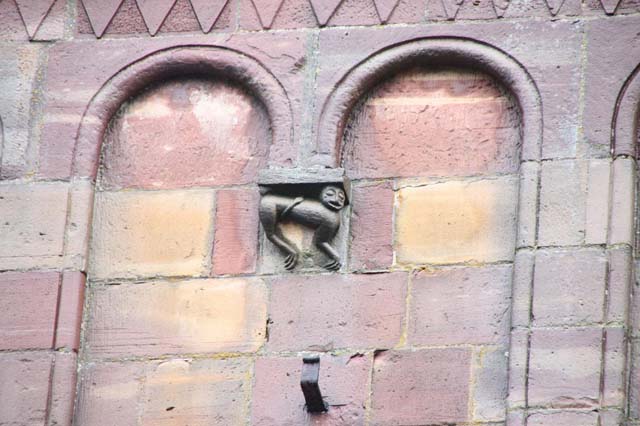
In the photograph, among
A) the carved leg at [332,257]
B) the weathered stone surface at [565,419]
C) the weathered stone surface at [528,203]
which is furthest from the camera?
the carved leg at [332,257]

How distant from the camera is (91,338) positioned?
12.5 meters

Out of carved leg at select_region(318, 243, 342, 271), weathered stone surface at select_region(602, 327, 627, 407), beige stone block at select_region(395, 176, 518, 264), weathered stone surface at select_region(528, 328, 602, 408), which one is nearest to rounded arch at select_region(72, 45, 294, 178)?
carved leg at select_region(318, 243, 342, 271)

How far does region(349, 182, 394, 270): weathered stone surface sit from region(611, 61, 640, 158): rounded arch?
1.19 metres

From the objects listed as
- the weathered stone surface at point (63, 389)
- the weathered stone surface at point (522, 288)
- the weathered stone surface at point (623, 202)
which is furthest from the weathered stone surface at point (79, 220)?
the weathered stone surface at point (623, 202)

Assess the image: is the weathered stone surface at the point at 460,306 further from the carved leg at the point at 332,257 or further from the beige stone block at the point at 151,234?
the beige stone block at the point at 151,234

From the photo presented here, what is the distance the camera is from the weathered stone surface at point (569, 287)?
11930mm

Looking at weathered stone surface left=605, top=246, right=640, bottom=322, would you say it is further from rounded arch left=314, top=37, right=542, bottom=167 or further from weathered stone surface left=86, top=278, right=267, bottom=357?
weathered stone surface left=86, top=278, right=267, bottom=357

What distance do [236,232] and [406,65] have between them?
1259 millimetres

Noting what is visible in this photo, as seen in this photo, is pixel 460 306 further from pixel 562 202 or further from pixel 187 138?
pixel 187 138

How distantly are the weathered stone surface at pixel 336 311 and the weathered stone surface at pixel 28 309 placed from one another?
113 cm

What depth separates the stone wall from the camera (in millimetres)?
12062

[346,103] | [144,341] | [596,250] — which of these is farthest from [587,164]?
[144,341]

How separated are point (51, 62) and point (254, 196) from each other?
1403 mm

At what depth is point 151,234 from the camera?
12.7 metres
